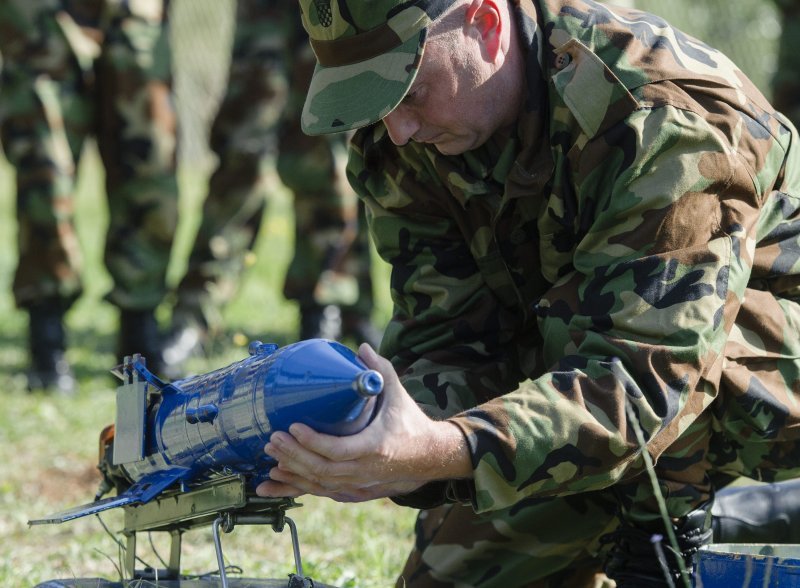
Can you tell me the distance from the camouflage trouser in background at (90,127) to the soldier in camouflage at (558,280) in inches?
122

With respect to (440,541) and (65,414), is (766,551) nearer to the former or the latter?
(440,541)

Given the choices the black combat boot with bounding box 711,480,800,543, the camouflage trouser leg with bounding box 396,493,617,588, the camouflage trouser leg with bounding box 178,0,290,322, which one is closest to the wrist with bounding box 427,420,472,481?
the camouflage trouser leg with bounding box 396,493,617,588

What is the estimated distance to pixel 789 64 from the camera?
25.6ft

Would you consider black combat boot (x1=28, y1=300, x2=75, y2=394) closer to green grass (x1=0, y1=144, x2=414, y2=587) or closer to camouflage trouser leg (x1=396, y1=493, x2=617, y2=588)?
green grass (x1=0, y1=144, x2=414, y2=587)

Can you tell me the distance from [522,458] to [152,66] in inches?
169

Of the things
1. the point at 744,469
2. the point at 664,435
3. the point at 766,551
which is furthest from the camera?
the point at 744,469

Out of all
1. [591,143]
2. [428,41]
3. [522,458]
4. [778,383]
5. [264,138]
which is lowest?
[264,138]

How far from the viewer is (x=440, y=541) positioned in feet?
11.1

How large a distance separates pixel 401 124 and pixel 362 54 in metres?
0.17

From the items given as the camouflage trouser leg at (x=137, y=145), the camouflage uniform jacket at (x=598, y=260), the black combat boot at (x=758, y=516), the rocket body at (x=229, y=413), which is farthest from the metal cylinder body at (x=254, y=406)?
the camouflage trouser leg at (x=137, y=145)

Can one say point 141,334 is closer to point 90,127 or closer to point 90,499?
point 90,127

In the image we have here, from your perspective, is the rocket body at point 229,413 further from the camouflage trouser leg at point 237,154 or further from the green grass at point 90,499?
the camouflage trouser leg at point 237,154

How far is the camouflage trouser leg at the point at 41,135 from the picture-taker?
611 cm

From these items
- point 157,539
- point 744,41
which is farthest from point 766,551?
point 744,41
